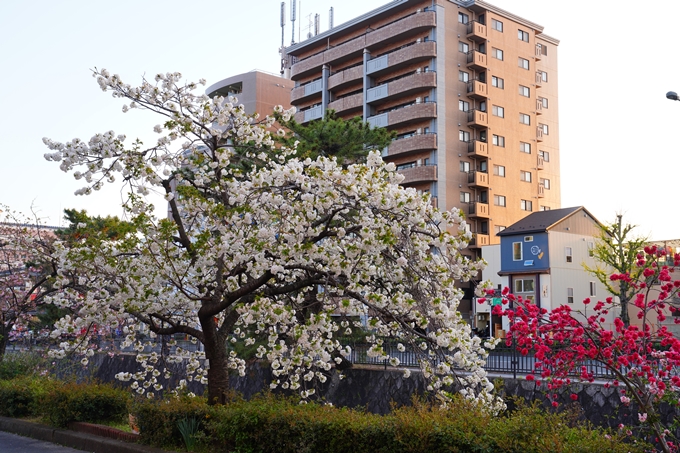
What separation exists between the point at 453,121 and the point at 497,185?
640 cm

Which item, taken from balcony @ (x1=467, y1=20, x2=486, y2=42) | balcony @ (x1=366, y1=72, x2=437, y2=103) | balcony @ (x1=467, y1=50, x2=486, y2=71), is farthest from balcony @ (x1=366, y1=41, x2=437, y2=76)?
balcony @ (x1=467, y1=20, x2=486, y2=42)

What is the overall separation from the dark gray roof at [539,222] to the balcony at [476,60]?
1409cm

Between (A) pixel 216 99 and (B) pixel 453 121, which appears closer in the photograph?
(A) pixel 216 99

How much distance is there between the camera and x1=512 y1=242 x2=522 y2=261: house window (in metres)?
46.1

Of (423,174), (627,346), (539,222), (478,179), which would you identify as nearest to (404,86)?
(423,174)

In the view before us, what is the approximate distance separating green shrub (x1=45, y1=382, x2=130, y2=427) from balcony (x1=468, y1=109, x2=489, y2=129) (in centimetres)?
4363

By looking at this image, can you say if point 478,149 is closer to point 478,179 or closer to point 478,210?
point 478,179

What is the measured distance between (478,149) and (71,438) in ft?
146

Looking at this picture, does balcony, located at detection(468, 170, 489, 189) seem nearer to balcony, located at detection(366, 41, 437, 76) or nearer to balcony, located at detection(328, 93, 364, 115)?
balcony, located at detection(366, 41, 437, 76)

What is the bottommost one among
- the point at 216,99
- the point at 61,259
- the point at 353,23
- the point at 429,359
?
the point at 429,359

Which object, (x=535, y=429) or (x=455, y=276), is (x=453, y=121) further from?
(x=535, y=429)

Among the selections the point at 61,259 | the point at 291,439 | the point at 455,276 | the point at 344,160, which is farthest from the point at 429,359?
the point at 344,160

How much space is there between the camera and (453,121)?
5353 cm

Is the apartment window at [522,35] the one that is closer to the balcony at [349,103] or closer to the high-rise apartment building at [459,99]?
the high-rise apartment building at [459,99]
